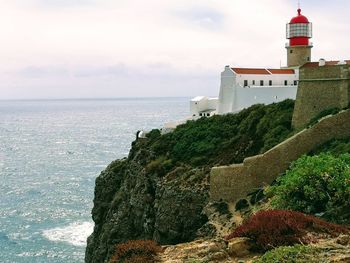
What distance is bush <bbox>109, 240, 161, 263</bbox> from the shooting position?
11.6m

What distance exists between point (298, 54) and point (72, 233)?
2971 cm

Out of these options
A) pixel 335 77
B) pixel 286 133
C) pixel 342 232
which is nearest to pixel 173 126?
pixel 286 133

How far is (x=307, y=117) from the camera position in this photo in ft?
123

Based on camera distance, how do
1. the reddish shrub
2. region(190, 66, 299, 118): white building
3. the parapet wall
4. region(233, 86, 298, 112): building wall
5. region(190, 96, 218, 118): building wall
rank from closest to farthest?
the reddish shrub → the parapet wall → region(233, 86, 298, 112): building wall → region(190, 66, 299, 118): white building → region(190, 96, 218, 118): building wall

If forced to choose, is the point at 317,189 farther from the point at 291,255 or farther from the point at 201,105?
the point at 201,105

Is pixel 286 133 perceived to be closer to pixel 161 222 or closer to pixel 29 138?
pixel 161 222

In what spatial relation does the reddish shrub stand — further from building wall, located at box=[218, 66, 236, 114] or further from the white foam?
the white foam

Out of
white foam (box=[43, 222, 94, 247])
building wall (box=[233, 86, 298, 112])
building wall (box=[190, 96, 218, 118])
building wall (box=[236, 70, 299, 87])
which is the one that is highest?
building wall (box=[236, 70, 299, 87])

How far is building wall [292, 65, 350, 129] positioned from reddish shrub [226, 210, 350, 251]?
920 inches

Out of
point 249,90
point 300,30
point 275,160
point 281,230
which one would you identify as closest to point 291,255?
point 281,230

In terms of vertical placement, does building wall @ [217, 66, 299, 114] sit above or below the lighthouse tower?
below

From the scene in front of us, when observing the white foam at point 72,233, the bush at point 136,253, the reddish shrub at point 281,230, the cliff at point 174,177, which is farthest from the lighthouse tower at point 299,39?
the bush at point 136,253

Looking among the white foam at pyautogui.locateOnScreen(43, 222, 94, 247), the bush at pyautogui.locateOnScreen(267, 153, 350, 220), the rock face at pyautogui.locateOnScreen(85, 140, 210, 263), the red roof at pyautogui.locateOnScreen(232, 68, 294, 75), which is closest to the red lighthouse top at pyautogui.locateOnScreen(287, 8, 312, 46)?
the red roof at pyautogui.locateOnScreen(232, 68, 294, 75)

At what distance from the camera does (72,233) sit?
52938 mm
